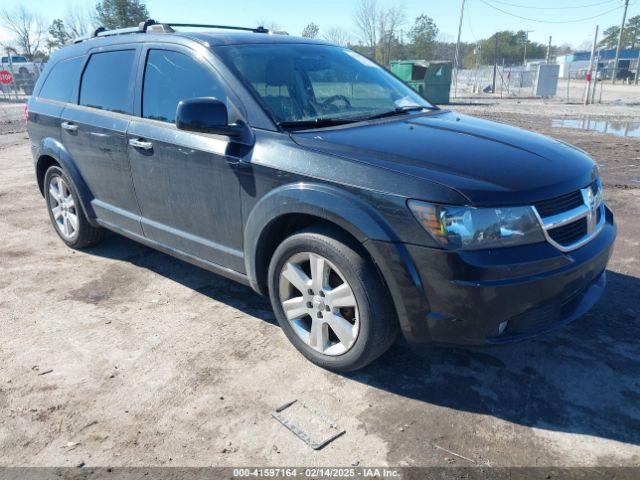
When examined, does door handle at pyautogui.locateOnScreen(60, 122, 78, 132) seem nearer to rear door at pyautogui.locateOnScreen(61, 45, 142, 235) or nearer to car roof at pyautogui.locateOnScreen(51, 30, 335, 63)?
rear door at pyautogui.locateOnScreen(61, 45, 142, 235)

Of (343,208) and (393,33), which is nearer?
(343,208)

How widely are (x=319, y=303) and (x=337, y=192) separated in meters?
0.66

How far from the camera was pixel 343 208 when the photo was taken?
259cm

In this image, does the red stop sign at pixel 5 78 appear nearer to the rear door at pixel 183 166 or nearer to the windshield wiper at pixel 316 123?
the rear door at pixel 183 166

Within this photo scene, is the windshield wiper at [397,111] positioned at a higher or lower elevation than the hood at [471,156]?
higher

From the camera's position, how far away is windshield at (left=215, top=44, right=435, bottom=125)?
3.19 metres

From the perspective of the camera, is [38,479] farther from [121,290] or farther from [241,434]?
[121,290]

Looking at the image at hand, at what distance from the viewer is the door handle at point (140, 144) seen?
11.9 ft

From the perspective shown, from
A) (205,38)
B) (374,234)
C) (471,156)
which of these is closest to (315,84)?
(205,38)

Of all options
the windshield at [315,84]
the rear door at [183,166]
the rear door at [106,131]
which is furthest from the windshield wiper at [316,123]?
the rear door at [106,131]

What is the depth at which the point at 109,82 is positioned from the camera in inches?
163

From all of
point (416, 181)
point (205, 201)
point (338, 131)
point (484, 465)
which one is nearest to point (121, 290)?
point (205, 201)

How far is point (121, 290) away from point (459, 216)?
295 centimetres

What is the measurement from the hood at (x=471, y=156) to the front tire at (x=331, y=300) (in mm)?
478
